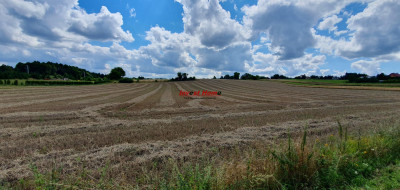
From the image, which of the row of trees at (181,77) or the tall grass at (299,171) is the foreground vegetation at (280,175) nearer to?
the tall grass at (299,171)

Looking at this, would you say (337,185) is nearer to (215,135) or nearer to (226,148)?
(226,148)

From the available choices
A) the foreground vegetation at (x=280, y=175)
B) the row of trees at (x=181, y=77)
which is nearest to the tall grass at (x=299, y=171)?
the foreground vegetation at (x=280, y=175)

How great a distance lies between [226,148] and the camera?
20.0 feet

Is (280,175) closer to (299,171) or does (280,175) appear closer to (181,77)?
(299,171)

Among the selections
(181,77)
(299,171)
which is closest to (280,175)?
(299,171)

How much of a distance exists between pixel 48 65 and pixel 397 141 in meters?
192

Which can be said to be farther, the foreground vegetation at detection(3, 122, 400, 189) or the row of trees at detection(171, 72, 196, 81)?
the row of trees at detection(171, 72, 196, 81)

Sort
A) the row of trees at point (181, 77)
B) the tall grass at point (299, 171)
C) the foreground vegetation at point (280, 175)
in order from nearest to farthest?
the foreground vegetation at point (280, 175) < the tall grass at point (299, 171) < the row of trees at point (181, 77)

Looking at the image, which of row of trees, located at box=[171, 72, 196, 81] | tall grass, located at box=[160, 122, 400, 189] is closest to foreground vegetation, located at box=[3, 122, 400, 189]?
tall grass, located at box=[160, 122, 400, 189]

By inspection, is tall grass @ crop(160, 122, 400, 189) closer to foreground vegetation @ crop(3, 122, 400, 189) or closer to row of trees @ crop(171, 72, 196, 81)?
foreground vegetation @ crop(3, 122, 400, 189)

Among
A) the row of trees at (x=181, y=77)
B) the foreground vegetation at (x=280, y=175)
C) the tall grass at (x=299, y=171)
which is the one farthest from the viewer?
the row of trees at (x=181, y=77)

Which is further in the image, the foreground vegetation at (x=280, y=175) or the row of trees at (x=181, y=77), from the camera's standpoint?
the row of trees at (x=181, y=77)

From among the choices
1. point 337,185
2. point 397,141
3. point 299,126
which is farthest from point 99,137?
point 397,141

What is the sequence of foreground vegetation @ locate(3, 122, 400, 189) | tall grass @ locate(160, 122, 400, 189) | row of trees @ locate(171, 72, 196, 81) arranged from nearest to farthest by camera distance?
foreground vegetation @ locate(3, 122, 400, 189), tall grass @ locate(160, 122, 400, 189), row of trees @ locate(171, 72, 196, 81)
